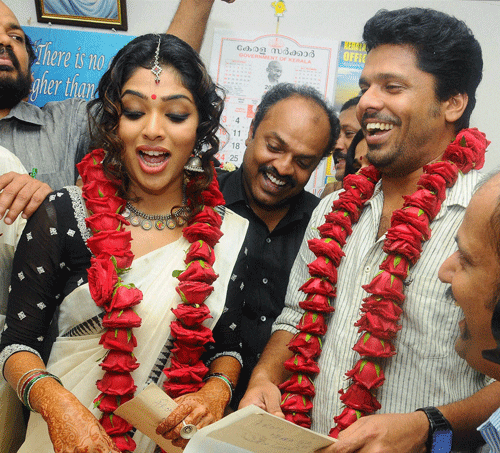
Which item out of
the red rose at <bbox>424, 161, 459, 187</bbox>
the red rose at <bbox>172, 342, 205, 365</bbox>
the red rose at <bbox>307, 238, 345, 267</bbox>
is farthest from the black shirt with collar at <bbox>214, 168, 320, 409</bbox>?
the red rose at <bbox>424, 161, 459, 187</bbox>

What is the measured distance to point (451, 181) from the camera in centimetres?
163

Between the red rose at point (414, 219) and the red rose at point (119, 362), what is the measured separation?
883mm

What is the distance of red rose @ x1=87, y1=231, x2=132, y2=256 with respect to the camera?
1.50 meters

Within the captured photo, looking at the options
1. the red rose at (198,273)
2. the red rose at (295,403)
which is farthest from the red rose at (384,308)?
the red rose at (198,273)

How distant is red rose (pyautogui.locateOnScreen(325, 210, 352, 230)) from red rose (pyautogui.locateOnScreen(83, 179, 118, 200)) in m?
0.71

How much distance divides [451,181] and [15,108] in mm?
1805

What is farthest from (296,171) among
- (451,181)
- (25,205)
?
(25,205)

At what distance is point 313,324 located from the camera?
166cm

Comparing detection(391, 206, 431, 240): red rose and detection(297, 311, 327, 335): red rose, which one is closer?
detection(391, 206, 431, 240): red rose

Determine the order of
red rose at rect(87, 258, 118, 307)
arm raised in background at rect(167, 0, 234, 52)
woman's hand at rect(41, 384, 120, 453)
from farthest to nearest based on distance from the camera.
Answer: arm raised in background at rect(167, 0, 234, 52) → red rose at rect(87, 258, 118, 307) → woman's hand at rect(41, 384, 120, 453)

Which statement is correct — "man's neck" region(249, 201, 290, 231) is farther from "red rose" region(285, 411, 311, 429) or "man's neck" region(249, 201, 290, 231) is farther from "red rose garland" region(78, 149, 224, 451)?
"red rose" region(285, 411, 311, 429)

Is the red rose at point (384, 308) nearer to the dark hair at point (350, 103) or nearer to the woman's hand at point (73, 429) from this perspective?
the woman's hand at point (73, 429)

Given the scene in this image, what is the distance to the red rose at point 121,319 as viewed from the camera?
1.45 m

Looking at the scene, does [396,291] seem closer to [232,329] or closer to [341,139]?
[232,329]
